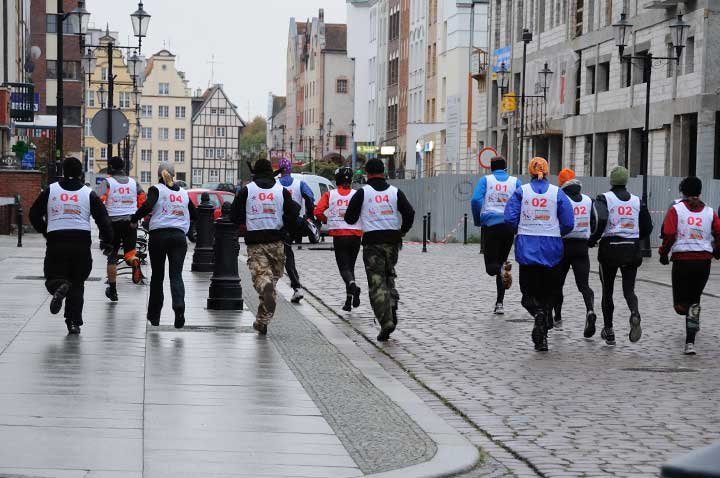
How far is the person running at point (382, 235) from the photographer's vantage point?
14.5 metres

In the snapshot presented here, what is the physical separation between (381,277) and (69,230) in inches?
118

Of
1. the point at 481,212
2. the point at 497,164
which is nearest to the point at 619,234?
the point at 481,212

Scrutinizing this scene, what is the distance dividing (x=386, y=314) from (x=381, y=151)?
241ft

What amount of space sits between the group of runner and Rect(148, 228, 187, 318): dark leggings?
10.8 ft

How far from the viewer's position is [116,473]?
703 cm

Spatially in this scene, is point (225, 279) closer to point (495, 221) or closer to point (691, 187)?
point (495, 221)

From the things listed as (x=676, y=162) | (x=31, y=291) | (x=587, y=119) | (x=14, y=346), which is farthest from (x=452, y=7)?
(x=14, y=346)

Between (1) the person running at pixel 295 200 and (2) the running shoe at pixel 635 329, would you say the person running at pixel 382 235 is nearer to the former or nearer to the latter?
(1) the person running at pixel 295 200

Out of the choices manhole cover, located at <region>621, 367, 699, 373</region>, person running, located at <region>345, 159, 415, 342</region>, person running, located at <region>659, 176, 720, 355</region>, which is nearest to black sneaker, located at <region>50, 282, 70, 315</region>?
person running, located at <region>345, 159, 415, 342</region>

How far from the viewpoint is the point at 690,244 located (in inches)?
560

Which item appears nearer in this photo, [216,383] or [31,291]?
[216,383]

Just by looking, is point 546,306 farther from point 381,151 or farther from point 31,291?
point 381,151

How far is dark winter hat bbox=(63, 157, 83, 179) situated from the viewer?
46.1 feet

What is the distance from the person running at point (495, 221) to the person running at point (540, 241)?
3.39 meters
